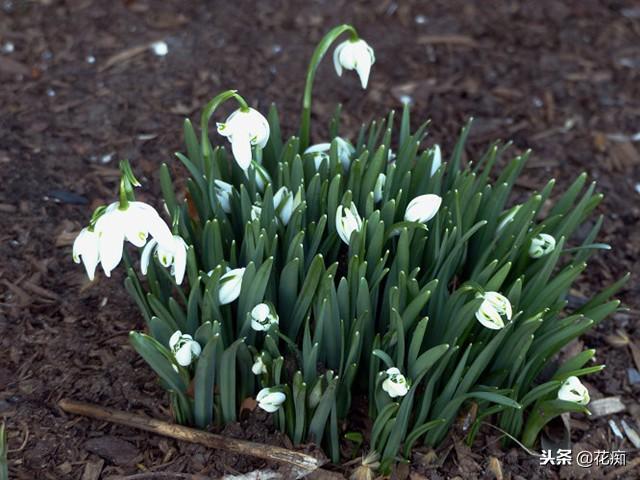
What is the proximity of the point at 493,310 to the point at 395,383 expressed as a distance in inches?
11.9

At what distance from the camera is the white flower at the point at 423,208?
220 centimetres

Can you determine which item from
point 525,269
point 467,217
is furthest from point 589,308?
point 467,217

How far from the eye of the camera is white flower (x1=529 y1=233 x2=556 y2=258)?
7.80 ft

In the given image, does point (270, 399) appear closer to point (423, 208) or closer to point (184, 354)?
point (184, 354)

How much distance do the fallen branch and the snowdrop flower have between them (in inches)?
23.3

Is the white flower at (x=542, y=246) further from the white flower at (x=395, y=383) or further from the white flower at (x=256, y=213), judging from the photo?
the white flower at (x=256, y=213)

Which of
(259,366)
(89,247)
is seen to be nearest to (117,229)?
(89,247)

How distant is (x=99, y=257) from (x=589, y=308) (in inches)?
56.4

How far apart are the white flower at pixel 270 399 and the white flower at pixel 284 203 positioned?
0.47m

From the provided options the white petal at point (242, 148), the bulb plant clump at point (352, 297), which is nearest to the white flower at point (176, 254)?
the bulb plant clump at point (352, 297)

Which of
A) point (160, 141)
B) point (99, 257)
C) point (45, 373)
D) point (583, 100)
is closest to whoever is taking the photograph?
point (99, 257)

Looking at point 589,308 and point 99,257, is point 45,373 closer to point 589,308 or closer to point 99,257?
point 99,257

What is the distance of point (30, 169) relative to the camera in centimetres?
319

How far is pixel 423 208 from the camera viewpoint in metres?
2.21
